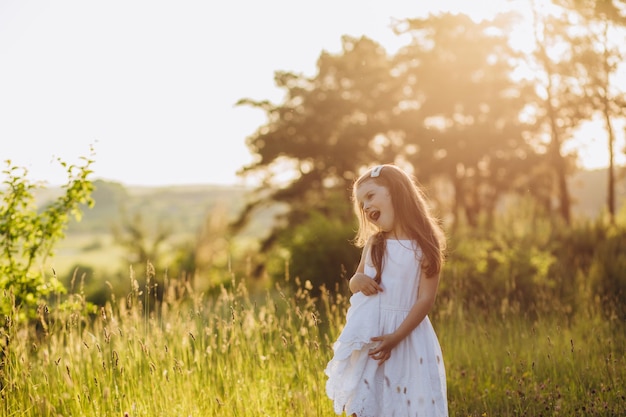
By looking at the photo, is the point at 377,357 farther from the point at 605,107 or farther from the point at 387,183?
the point at 605,107

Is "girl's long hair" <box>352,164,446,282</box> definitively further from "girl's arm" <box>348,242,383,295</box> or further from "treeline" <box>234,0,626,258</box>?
"treeline" <box>234,0,626,258</box>

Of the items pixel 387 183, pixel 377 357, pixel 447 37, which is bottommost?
pixel 377 357

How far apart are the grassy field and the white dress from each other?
0.84 feet

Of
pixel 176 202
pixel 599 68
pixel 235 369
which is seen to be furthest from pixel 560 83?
pixel 176 202

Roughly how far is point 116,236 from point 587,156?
50.5 feet

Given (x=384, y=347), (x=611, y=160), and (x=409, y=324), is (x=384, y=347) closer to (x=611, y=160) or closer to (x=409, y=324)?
(x=409, y=324)

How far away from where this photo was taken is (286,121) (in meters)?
20.9

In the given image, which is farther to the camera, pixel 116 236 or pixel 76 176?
pixel 116 236

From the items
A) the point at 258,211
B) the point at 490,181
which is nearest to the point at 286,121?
the point at 258,211

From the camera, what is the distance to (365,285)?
300cm

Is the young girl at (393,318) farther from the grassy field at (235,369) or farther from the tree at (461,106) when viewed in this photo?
the tree at (461,106)

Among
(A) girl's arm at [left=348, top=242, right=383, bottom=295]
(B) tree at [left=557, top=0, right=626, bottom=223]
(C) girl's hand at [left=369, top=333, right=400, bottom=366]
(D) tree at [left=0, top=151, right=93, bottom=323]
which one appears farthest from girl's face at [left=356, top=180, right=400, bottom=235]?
(B) tree at [left=557, top=0, right=626, bottom=223]

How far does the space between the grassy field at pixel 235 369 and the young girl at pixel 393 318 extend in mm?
297

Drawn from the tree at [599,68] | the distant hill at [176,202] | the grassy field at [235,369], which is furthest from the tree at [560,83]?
the distant hill at [176,202]
